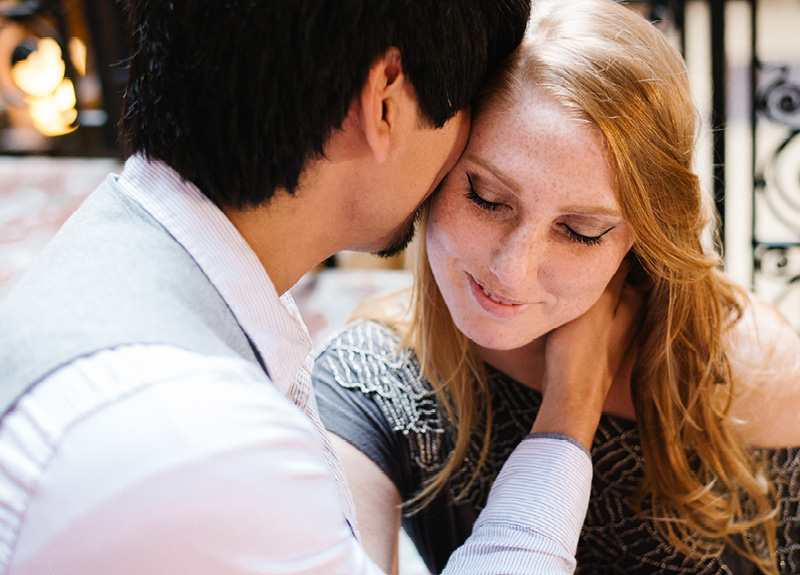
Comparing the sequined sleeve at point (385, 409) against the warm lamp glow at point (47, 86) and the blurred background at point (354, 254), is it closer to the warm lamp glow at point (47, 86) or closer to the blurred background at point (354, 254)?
the blurred background at point (354, 254)

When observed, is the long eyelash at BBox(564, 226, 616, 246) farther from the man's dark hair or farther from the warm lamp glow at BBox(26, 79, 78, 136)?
the warm lamp glow at BBox(26, 79, 78, 136)

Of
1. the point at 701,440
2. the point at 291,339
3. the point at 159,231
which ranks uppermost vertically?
the point at 159,231

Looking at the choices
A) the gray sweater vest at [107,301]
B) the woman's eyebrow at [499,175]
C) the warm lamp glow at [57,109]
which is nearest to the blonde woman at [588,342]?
the woman's eyebrow at [499,175]

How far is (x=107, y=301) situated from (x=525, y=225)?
2.35 feet

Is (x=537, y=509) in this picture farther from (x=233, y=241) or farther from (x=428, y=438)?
(x=233, y=241)

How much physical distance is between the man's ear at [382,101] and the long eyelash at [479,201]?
10.9 inches

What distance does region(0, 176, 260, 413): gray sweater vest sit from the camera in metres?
0.85

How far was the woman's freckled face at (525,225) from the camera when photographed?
1.32m

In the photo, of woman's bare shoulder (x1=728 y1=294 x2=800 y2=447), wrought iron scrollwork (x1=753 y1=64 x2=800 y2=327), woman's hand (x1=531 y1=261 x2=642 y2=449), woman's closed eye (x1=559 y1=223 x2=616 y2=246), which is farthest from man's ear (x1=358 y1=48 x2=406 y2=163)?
wrought iron scrollwork (x1=753 y1=64 x2=800 y2=327)

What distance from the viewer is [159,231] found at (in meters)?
1.03

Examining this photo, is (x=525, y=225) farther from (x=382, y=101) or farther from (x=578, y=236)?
(x=382, y=101)

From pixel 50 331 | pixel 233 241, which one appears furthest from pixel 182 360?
pixel 233 241

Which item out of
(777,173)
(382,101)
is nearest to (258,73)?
(382,101)

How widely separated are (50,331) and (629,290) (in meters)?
1.18
